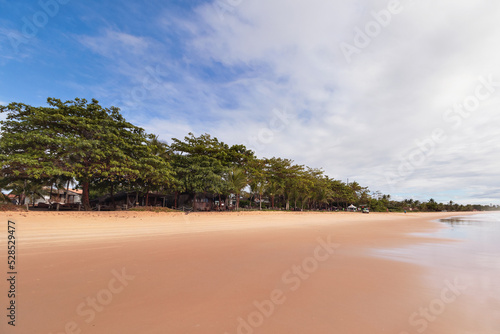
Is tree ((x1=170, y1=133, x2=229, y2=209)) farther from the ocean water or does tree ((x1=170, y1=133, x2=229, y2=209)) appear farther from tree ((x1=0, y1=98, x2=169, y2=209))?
the ocean water

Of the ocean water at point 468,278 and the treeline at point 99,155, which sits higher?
the treeline at point 99,155

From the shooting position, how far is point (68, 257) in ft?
17.0

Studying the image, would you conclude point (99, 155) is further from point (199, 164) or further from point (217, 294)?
point (217, 294)

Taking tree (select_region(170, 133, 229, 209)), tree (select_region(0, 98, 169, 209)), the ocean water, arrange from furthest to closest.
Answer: tree (select_region(170, 133, 229, 209)), tree (select_region(0, 98, 169, 209)), the ocean water

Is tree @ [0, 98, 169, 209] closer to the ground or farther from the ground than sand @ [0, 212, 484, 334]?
farther from the ground

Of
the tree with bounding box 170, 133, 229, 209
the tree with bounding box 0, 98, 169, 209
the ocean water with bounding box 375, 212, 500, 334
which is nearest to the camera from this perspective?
the ocean water with bounding box 375, 212, 500, 334

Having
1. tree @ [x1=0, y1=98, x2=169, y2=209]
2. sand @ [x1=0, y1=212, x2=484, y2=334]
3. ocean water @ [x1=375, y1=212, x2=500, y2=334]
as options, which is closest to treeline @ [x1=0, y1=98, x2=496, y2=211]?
tree @ [x1=0, y1=98, x2=169, y2=209]

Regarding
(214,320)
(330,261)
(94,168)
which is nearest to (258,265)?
(330,261)

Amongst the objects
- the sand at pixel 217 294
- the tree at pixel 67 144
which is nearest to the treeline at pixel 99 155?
the tree at pixel 67 144

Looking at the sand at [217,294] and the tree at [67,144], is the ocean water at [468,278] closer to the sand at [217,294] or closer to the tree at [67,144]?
the sand at [217,294]

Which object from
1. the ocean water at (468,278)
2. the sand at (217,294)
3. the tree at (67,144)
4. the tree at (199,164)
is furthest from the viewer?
the tree at (199,164)

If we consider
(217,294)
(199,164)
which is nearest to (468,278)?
(217,294)

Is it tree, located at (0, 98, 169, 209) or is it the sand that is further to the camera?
tree, located at (0, 98, 169, 209)

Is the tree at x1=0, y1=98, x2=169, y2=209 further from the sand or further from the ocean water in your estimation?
the ocean water
